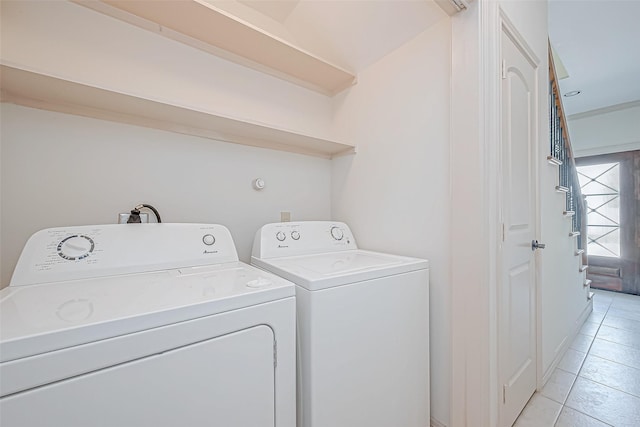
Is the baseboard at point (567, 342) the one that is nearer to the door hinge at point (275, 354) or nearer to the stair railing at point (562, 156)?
the stair railing at point (562, 156)

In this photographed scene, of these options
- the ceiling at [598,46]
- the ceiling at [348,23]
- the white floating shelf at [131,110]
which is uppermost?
the ceiling at [598,46]

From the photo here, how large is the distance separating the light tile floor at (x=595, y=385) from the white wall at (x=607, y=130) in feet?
8.21

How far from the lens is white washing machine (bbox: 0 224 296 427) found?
1.74 ft

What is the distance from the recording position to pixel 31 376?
0.51m

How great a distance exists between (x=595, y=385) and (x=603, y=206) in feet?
10.9

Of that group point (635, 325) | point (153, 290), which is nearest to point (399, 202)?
point (153, 290)

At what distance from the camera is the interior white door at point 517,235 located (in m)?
1.27

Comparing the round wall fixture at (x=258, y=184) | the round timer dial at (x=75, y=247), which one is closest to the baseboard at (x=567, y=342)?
the round wall fixture at (x=258, y=184)

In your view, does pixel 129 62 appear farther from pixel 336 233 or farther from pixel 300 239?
pixel 336 233

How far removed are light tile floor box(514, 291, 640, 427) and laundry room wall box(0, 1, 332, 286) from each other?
1935 millimetres

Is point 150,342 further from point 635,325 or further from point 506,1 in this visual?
point 635,325

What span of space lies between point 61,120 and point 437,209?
1.89 m

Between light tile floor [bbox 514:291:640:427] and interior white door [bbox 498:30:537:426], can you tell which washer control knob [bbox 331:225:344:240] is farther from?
light tile floor [bbox 514:291:640:427]

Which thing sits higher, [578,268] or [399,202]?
[399,202]
